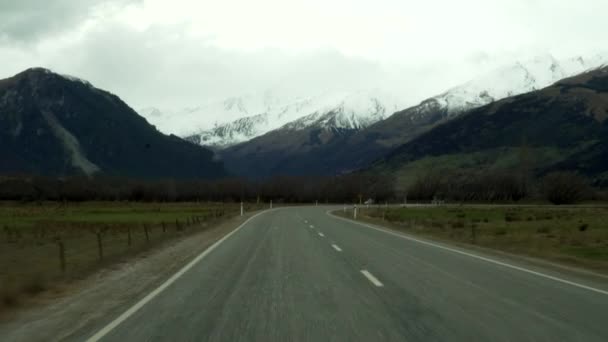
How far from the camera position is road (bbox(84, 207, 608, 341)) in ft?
26.8

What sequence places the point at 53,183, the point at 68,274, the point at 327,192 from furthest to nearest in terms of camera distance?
the point at 327,192 → the point at 53,183 → the point at 68,274

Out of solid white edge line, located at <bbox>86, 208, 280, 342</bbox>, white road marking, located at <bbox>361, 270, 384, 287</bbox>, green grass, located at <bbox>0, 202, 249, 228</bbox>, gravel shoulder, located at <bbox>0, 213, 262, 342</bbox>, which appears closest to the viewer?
solid white edge line, located at <bbox>86, 208, 280, 342</bbox>

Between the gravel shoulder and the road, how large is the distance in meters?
0.40

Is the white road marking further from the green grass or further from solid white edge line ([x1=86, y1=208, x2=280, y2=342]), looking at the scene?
the green grass

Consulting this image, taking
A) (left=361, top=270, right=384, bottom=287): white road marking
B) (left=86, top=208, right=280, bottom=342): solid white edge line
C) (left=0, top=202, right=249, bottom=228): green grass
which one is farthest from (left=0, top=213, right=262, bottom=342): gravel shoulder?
(left=0, top=202, right=249, bottom=228): green grass

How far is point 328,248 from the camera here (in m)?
21.3

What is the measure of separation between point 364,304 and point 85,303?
15.4 ft

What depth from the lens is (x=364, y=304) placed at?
1020 centimetres

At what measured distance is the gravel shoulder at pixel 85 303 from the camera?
27.8 ft

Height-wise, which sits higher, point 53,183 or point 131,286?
point 53,183

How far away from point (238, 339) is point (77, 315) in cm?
317

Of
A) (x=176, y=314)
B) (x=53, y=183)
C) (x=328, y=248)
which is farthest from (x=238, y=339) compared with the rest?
(x=53, y=183)

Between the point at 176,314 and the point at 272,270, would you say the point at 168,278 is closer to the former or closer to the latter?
the point at 272,270

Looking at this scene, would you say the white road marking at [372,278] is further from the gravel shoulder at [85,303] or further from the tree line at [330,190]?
the tree line at [330,190]
